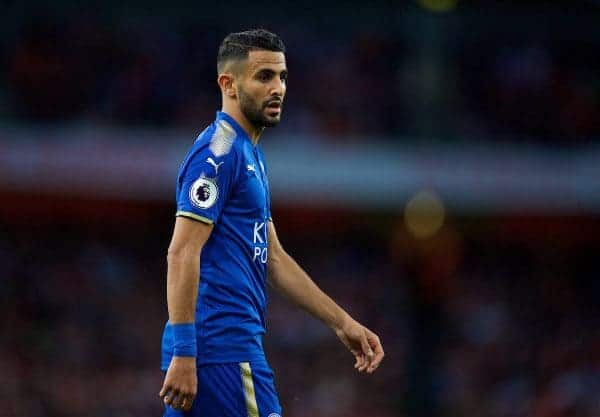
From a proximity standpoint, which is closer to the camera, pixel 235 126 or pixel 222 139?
pixel 222 139

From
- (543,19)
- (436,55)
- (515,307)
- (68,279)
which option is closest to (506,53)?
(436,55)

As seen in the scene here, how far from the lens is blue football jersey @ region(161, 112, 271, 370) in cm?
400

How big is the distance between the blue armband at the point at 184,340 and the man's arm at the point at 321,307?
82 centimetres

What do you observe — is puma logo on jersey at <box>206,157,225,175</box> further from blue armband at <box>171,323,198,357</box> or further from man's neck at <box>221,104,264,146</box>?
blue armband at <box>171,323,198,357</box>

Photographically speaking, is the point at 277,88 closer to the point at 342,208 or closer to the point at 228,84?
the point at 228,84

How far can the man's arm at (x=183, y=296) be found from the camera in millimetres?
3818

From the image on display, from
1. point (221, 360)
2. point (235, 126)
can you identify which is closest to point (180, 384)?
point (221, 360)

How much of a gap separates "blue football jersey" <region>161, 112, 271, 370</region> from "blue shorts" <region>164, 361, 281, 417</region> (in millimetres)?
39

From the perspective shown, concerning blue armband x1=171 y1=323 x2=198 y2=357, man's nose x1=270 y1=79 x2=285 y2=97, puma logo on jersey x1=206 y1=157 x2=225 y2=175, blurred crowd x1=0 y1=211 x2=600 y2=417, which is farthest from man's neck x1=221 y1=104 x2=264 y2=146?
blurred crowd x1=0 y1=211 x2=600 y2=417

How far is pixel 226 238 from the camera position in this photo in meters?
4.12

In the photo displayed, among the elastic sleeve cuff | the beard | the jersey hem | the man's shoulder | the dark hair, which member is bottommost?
the jersey hem

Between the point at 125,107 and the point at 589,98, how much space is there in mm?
5944

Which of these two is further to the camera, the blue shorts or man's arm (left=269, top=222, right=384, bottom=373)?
man's arm (left=269, top=222, right=384, bottom=373)

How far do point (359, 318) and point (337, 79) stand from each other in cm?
300
